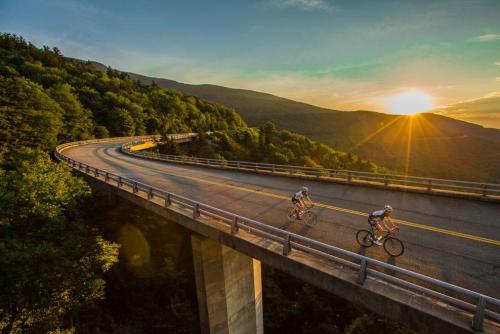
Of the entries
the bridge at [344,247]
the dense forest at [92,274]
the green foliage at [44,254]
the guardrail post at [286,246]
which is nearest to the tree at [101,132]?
the dense forest at [92,274]

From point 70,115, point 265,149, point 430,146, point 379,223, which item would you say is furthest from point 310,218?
point 430,146

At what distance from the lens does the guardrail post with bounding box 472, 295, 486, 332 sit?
5238mm

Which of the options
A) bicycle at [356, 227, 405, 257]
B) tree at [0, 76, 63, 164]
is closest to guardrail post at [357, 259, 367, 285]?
bicycle at [356, 227, 405, 257]

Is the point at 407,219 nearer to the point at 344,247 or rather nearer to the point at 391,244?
the point at 391,244

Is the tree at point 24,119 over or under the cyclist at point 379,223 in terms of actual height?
over

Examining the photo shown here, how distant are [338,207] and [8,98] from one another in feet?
153

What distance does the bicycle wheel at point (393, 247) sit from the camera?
8812 mm

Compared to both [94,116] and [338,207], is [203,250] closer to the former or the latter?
[338,207]

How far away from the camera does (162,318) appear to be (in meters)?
19.9

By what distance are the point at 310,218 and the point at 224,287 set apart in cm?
612

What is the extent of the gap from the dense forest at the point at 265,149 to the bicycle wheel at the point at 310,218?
54891 mm

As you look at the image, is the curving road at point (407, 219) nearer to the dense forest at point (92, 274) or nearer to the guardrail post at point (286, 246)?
the guardrail post at point (286, 246)

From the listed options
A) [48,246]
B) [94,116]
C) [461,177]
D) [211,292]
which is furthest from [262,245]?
[461,177]

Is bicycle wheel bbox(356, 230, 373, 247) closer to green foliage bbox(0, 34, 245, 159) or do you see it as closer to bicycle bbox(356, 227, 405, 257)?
bicycle bbox(356, 227, 405, 257)
